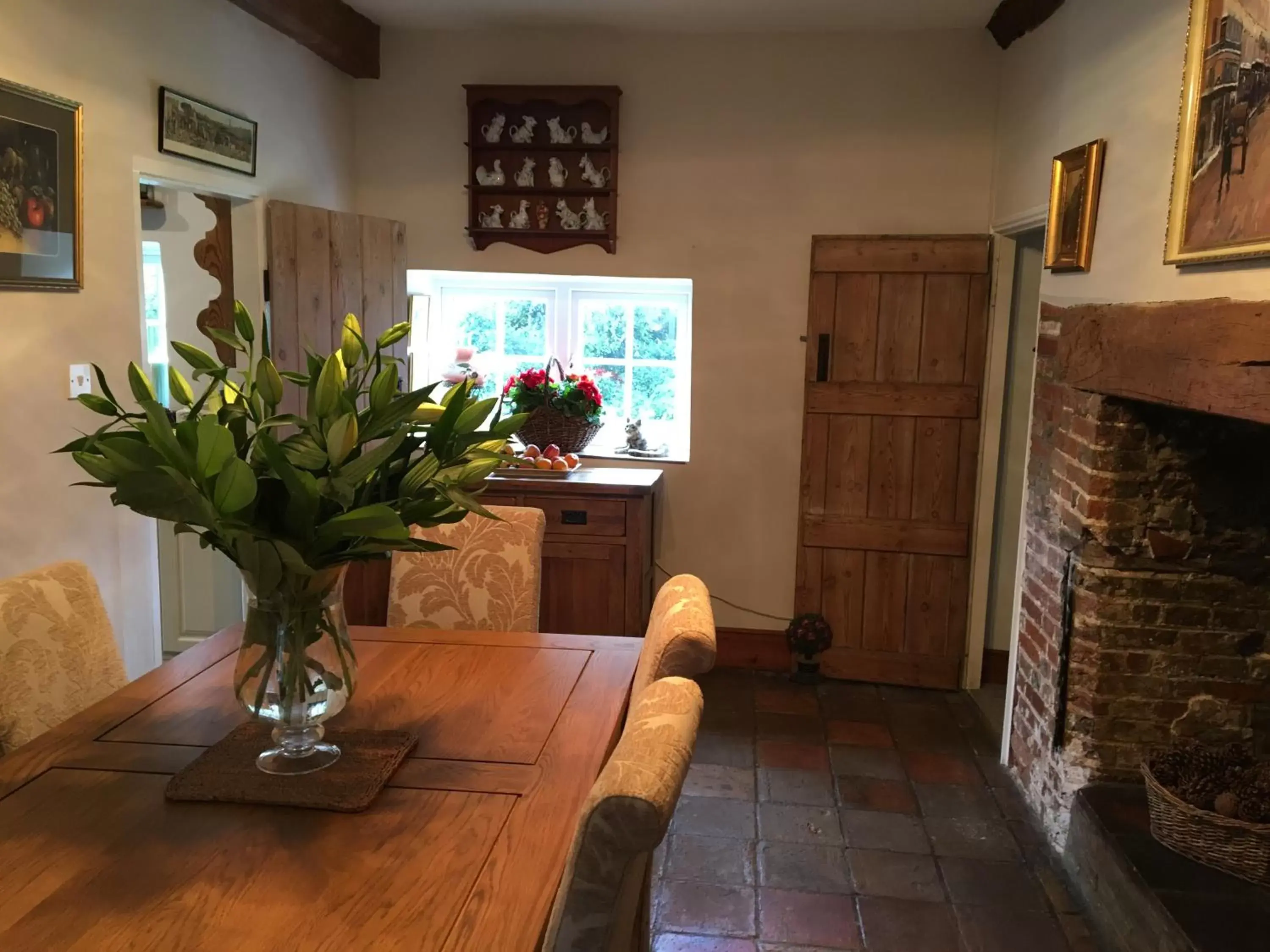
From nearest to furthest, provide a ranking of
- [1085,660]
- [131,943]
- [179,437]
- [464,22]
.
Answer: [131,943] < [179,437] < [1085,660] < [464,22]

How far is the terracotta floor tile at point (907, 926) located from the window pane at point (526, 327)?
278 cm

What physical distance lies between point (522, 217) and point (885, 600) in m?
2.16

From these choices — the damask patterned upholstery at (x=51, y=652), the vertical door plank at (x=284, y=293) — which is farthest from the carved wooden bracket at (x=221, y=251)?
the damask patterned upholstery at (x=51, y=652)

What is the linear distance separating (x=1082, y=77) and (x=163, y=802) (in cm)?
288

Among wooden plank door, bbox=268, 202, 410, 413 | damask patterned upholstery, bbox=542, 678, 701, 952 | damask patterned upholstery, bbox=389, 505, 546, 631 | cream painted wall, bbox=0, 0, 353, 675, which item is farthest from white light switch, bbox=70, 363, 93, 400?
damask patterned upholstery, bbox=542, 678, 701, 952

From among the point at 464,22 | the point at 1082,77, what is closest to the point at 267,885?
the point at 1082,77

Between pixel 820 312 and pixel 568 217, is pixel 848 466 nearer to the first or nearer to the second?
pixel 820 312

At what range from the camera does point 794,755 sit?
325cm

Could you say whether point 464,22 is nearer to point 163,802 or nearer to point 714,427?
point 714,427

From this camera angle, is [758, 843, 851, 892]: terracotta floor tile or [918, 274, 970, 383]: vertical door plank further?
[918, 274, 970, 383]: vertical door plank

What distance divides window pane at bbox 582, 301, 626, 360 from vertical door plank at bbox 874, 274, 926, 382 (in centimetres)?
117

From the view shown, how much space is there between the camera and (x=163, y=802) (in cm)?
134

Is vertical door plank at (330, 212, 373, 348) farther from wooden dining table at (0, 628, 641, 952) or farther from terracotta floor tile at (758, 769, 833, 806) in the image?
terracotta floor tile at (758, 769, 833, 806)

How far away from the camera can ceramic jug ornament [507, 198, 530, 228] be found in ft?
13.0
